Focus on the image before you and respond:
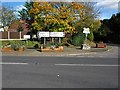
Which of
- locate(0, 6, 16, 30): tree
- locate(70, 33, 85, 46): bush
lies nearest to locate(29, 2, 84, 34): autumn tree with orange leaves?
locate(70, 33, 85, 46): bush

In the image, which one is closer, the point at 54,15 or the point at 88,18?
the point at 54,15

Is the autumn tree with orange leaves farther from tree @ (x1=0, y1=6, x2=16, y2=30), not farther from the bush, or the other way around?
tree @ (x1=0, y1=6, x2=16, y2=30)

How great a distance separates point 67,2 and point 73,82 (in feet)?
111

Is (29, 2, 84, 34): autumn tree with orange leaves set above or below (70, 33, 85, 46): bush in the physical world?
above

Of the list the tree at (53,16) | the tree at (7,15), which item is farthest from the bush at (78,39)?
the tree at (7,15)

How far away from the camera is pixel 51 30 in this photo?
41.3 meters

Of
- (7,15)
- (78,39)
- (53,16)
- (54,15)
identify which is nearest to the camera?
(53,16)

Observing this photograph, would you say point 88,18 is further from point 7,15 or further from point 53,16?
point 7,15

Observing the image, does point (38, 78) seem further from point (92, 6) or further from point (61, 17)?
point (92, 6)

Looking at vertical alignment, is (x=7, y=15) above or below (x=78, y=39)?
above

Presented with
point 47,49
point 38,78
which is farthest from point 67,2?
point 38,78

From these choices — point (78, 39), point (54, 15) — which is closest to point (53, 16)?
point (54, 15)

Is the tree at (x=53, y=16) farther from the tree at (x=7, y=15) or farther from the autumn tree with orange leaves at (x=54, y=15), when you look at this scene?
the tree at (x=7, y=15)

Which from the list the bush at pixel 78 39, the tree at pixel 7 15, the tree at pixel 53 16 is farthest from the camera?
the tree at pixel 7 15
